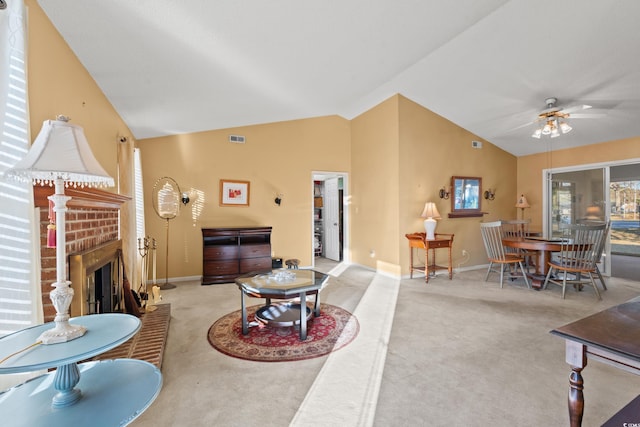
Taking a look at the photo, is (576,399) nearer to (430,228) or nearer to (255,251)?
(430,228)

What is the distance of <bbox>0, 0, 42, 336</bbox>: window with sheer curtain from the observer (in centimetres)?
128

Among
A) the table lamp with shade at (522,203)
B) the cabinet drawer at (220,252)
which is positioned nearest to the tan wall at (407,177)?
the table lamp with shade at (522,203)

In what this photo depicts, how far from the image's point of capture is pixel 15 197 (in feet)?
4.35

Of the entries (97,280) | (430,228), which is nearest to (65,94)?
(97,280)

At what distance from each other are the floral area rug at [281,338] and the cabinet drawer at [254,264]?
1588 mm

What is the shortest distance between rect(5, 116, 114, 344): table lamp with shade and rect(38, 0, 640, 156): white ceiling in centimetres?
101

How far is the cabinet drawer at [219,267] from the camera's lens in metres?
Answer: 4.64

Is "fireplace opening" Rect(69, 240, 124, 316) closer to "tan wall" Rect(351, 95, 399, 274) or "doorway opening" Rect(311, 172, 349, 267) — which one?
"doorway opening" Rect(311, 172, 349, 267)

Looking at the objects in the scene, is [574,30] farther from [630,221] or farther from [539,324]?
[630,221]

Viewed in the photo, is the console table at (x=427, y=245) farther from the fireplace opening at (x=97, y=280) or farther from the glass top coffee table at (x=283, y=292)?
the fireplace opening at (x=97, y=280)

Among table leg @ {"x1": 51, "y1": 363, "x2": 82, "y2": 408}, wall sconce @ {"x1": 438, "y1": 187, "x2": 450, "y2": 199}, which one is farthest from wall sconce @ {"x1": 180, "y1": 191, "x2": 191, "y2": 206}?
wall sconce @ {"x1": 438, "y1": 187, "x2": 450, "y2": 199}

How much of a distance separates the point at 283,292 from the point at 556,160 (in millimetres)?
6148

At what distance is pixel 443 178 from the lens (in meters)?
5.34

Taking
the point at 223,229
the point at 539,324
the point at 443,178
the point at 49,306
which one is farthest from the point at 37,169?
the point at 443,178
